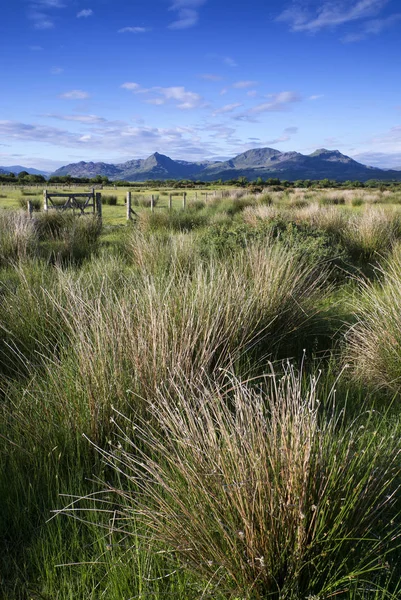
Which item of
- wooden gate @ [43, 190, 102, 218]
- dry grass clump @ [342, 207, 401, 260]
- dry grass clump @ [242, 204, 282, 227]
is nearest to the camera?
dry grass clump @ [342, 207, 401, 260]

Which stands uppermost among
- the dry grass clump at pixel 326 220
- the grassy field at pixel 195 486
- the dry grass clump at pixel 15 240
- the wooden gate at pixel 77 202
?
the wooden gate at pixel 77 202

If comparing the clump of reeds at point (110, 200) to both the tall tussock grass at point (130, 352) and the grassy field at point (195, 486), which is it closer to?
the tall tussock grass at point (130, 352)

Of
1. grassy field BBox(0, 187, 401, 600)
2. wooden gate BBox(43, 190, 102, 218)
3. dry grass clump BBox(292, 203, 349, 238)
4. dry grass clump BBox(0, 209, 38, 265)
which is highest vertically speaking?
wooden gate BBox(43, 190, 102, 218)

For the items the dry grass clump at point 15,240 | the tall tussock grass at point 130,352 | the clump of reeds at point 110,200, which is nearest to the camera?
the tall tussock grass at point 130,352

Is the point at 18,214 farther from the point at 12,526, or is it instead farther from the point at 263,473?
the point at 263,473

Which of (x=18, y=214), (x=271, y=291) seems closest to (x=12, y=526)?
(x=271, y=291)

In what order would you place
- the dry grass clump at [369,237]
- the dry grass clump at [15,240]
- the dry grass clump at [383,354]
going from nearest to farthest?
the dry grass clump at [383,354]
the dry grass clump at [15,240]
the dry grass clump at [369,237]

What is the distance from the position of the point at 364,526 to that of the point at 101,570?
3.43 feet

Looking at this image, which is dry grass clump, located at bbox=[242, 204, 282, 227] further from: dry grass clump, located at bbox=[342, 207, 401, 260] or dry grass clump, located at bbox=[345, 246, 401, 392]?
dry grass clump, located at bbox=[345, 246, 401, 392]

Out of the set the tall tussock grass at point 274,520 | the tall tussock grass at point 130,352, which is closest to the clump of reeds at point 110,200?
the tall tussock grass at point 130,352

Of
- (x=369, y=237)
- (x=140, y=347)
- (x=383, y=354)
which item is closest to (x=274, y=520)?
(x=140, y=347)

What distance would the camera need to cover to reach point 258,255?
209 inches

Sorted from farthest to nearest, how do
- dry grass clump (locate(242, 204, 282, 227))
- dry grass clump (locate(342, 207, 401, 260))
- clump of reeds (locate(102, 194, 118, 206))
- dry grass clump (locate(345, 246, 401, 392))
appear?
1. clump of reeds (locate(102, 194, 118, 206))
2. dry grass clump (locate(242, 204, 282, 227))
3. dry grass clump (locate(342, 207, 401, 260))
4. dry grass clump (locate(345, 246, 401, 392))

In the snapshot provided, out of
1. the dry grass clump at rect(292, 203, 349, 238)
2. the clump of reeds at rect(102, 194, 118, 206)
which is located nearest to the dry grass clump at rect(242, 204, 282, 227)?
the dry grass clump at rect(292, 203, 349, 238)
